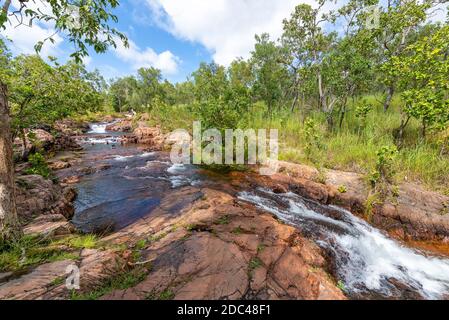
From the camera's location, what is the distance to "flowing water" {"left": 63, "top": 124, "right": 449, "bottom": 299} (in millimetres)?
3287

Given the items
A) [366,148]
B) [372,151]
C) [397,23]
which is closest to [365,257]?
[372,151]

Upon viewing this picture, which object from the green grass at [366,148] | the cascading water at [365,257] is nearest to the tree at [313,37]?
the green grass at [366,148]

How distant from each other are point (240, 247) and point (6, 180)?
338 cm

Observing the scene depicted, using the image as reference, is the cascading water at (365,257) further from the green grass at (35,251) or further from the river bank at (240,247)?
the green grass at (35,251)

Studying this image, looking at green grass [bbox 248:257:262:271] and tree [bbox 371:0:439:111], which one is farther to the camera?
tree [bbox 371:0:439:111]

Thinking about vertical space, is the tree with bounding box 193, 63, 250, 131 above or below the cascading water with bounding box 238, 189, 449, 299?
above

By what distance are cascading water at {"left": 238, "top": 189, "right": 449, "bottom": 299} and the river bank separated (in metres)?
0.02

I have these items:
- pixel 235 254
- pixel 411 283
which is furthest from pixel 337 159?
pixel 235 254

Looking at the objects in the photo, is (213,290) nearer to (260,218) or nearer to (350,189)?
(260,218)

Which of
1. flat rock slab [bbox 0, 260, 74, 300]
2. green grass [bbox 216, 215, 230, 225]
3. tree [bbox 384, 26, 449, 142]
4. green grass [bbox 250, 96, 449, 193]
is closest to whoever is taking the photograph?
flat rock slab [bbox 0, 260, 74, 300]

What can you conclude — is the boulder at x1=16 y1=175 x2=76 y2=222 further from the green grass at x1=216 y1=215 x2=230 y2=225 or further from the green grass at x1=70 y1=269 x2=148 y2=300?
the green grass at x1=216 y1=215 x2=230 y2=225

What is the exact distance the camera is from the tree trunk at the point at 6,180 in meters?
2.52

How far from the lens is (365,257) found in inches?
153

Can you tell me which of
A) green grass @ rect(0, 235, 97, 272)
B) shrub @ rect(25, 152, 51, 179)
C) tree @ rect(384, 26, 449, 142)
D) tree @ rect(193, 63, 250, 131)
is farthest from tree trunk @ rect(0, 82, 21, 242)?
tree @ rect(384, 26, 449, 142)
